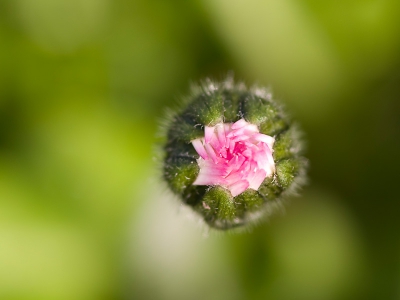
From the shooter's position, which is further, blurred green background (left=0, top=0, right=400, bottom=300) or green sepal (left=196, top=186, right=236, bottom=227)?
blurred green background (left=0, top=0, right=400, bottom=300)

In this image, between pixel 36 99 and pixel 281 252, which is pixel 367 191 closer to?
pixel 281 252

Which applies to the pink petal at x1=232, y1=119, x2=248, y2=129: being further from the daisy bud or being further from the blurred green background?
the blurred green background

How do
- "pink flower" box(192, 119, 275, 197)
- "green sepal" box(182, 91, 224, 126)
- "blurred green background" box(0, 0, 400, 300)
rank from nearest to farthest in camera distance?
1. "pink flower" box(192, 119, 275, 197)
2. "green sepal" box(182, 91, 224, 126)
3. "blurred green background" box(0, 0, 400, 300)

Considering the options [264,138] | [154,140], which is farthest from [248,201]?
[154,140]

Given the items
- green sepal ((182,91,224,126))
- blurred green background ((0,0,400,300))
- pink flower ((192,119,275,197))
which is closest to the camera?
pink flower ((192,119,275,197))

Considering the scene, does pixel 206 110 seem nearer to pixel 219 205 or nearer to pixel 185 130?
pixel 185 130

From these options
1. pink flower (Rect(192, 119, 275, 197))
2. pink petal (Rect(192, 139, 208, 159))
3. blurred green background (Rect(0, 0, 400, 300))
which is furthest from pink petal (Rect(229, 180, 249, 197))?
blurred green background (Rect(0, 0, 400, 300))

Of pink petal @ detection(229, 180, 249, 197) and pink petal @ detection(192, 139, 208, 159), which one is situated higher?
pink petal @ detection(192, 139, 208, 159)
